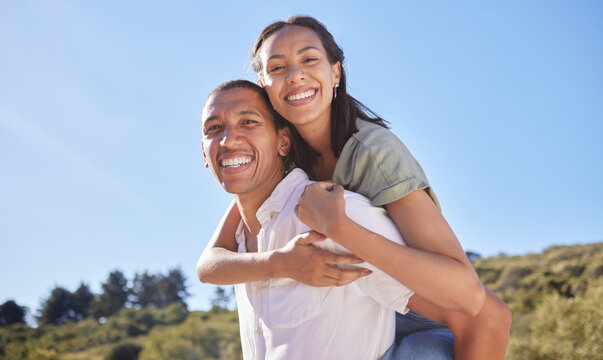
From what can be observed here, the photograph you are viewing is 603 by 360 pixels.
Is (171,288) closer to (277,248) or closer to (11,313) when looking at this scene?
(11,313)

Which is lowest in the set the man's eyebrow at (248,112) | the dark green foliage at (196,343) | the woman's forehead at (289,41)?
the man's eyebrow at (248,112)

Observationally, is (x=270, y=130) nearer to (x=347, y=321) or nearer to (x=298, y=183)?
(x=298, y=183)

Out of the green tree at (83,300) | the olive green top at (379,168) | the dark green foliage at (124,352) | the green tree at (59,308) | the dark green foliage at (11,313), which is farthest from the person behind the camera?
the green tree at (83,300)

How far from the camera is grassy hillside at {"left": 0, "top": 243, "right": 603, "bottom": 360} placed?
20.0 meters

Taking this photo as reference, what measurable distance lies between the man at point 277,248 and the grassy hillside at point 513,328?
18.6m

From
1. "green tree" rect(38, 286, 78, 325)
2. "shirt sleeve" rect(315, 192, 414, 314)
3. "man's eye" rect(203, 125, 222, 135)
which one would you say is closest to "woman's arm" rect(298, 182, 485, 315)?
"shirt sleeve" rect(315, 192, 414, 314)

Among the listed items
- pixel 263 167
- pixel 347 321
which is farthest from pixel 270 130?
pixel 347 321

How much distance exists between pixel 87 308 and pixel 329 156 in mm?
60698

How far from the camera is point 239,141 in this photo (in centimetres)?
337

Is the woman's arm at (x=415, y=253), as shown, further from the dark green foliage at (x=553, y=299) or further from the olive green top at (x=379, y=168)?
the dark green foliage at (x=553, y=299)

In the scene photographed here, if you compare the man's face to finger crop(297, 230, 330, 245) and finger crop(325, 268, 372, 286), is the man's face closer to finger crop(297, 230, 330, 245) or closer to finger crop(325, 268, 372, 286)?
finger crop(297, 230, 330, 245)

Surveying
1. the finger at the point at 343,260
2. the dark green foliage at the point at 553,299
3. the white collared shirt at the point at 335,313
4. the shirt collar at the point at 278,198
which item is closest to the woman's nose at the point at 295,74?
the shirt collar at the point at 278,198

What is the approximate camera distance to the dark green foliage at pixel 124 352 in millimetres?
36062

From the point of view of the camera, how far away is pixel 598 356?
17484 millimetres
